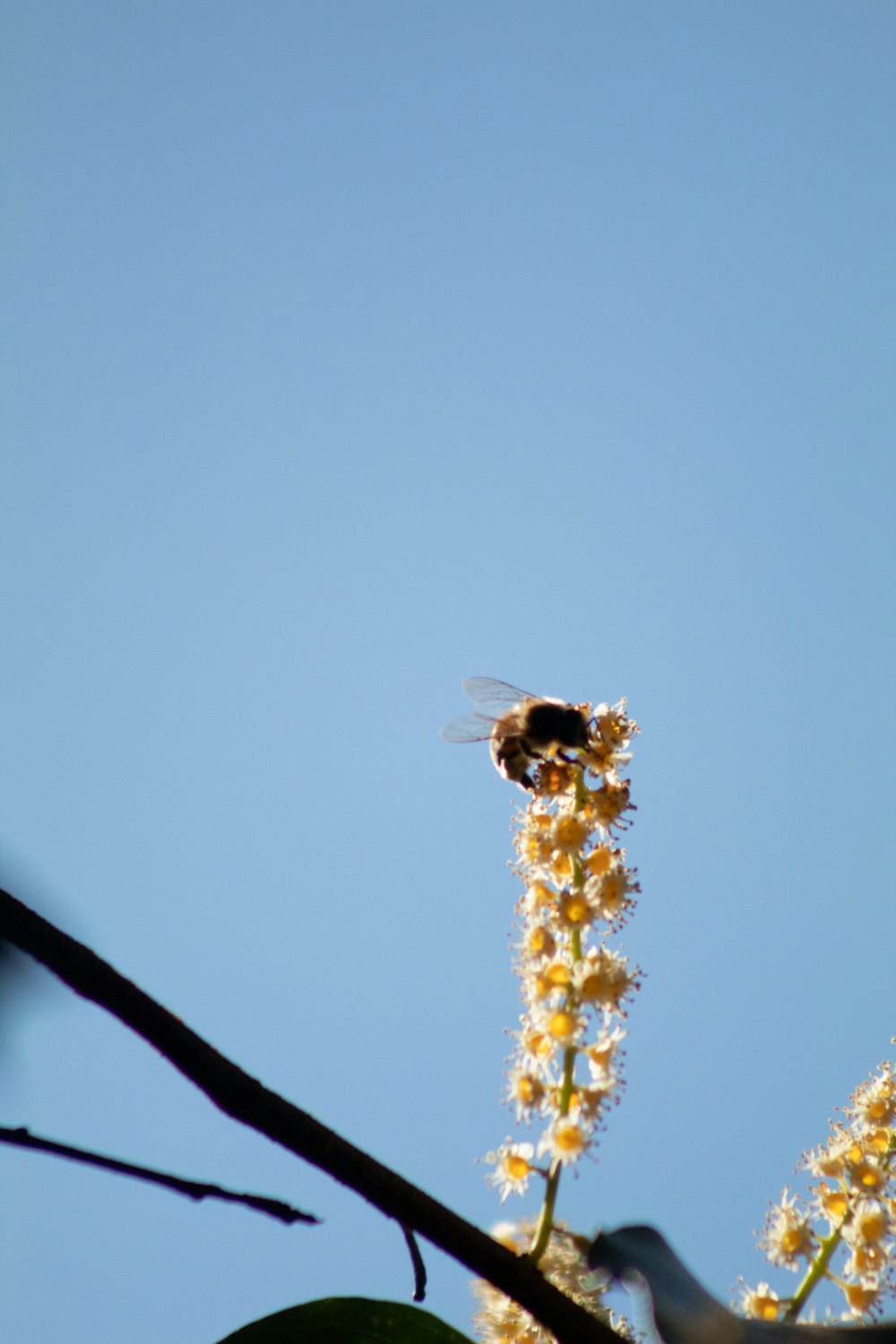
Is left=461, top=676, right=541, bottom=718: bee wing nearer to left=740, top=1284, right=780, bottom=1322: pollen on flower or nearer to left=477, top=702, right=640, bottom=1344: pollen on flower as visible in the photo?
left=477, top=702, right=640, bottom=1344: pollen on flower

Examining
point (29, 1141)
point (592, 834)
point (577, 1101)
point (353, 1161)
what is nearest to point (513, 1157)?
point (577, 1101)

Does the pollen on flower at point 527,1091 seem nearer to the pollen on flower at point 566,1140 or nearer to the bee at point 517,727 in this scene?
the pollen on flower at point 566,1140

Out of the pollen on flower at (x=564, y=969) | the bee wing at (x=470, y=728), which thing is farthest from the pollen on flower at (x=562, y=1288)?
the bee wing at (x=470, y=728)

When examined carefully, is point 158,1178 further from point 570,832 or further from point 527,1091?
point 570,832

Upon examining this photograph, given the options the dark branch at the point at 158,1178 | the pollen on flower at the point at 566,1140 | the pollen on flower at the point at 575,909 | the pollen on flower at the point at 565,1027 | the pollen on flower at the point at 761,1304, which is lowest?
the pollen on flower at the point at 761,1304

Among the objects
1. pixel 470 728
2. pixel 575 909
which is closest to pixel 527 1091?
pixel 575 909

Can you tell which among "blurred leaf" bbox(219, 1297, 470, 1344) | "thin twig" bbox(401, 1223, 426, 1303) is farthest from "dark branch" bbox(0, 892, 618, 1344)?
"blurred leaf" bbox(219, 1297, 470, 1344)
